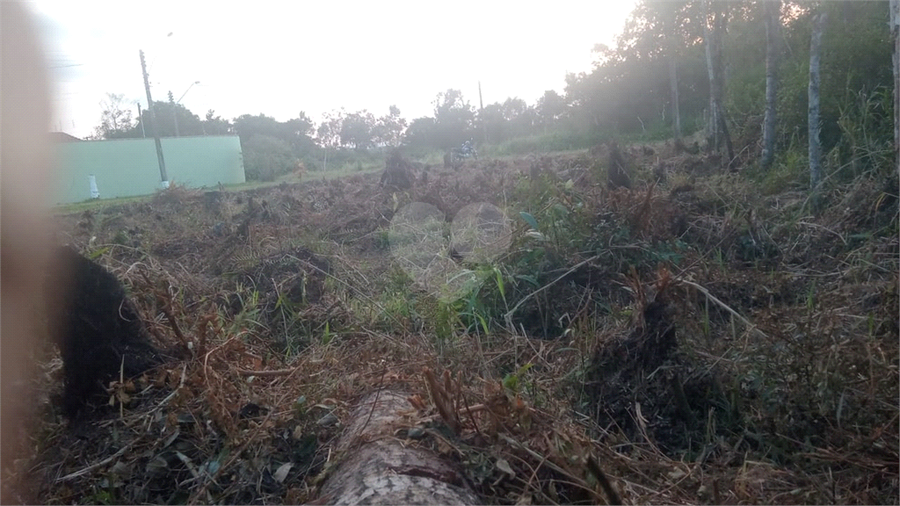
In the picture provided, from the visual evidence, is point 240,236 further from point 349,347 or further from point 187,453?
point 187,453

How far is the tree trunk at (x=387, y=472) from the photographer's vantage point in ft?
7.30

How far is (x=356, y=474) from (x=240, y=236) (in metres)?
5.86

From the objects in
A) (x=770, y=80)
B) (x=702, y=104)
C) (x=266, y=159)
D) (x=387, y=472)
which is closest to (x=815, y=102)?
(x=770, y=80)

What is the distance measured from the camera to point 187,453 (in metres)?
2.93

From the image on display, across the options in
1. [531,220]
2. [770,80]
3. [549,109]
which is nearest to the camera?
[531,220]

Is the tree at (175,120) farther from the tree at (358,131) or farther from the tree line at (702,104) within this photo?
the tree at (358,131)

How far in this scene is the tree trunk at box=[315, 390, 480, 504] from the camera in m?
2.23

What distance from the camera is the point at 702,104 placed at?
80.8ft

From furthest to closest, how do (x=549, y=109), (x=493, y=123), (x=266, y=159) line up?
(x=493, y=123)
(x=549, y=109)
(x=266, y=159)

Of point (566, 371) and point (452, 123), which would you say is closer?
point (566, 371)

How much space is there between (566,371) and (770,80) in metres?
6.46

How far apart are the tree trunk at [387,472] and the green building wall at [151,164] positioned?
57.1 feet

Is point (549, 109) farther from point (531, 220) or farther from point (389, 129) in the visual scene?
point (531, 220)

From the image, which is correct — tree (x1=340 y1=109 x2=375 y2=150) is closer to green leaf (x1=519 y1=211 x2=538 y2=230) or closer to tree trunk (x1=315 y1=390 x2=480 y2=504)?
green leaf (x1=519 y1=211 x2=538 y2=230)
